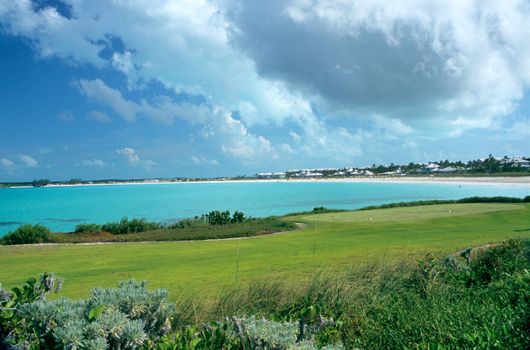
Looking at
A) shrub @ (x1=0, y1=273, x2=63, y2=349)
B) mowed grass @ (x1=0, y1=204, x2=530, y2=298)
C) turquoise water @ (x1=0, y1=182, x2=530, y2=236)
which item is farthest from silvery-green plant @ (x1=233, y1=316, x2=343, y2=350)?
turquoise water @ (x1=0, y1=182, x2=530, y2=236)

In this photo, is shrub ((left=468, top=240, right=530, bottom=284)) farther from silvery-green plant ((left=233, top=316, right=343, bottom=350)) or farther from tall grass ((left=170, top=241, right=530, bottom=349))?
silvery-green plant ((left=233, top=316, right=343, bottom=350))

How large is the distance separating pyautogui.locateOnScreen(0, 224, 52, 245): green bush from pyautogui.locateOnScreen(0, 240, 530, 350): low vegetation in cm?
1718

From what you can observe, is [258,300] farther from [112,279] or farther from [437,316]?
[112,279]

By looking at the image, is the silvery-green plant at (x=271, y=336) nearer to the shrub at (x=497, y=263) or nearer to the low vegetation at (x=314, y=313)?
the low vegetation at (x=314, y=313)

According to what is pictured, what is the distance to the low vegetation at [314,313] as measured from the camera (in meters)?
3.29

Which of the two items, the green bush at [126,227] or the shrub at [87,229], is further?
the green bush at [126,227]

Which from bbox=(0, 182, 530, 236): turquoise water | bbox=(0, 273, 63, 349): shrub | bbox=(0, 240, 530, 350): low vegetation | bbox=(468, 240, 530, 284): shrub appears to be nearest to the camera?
bbox=(0, 240, 530, 350): low vegetation

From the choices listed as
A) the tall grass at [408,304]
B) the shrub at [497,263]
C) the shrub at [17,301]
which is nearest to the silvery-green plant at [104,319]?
the shrub at [17,301]

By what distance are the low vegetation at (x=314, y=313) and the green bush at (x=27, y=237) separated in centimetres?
1718

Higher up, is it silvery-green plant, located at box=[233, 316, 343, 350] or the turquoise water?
silvery-green plant, located at box=[233, 316, 343, 350]

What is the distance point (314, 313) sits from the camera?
487 centimetres

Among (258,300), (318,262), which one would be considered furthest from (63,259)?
(258,300)

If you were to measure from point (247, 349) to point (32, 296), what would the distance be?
2336 millimetres

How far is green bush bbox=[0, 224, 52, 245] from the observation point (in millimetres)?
20766
